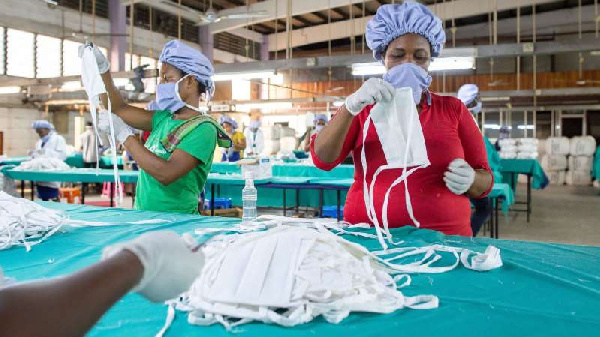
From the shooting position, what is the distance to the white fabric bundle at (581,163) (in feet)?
47.2

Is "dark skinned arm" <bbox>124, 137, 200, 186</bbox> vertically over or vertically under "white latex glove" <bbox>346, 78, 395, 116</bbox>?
under

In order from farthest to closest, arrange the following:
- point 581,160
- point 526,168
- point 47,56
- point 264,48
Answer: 1. point 264,48
2. point 581,160
3. point 47,56
4. point 526,168

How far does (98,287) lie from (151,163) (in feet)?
4.92

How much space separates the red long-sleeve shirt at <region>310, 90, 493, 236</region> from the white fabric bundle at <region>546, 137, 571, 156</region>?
14550 millimetres

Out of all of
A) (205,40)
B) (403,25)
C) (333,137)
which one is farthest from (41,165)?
(205,40)

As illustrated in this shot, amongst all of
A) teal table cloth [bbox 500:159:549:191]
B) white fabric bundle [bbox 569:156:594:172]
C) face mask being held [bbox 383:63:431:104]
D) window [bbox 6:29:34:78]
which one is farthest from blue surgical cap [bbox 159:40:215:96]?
white fabric bundle [bbox 569:156:594:172]

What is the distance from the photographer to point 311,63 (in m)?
6.71

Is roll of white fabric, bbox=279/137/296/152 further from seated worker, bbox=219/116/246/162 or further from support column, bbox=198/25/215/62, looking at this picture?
seated worker, bbox=219/116/246/162

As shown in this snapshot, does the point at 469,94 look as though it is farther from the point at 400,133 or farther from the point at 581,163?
the point at 581,163

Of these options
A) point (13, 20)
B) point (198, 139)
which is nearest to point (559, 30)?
point (13, 20)

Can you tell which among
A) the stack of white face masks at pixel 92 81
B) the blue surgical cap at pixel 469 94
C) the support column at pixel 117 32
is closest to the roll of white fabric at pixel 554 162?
the blue surgical cap at pixel 469 94

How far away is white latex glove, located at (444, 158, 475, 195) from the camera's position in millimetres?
1530

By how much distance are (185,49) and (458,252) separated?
1496 millimetres

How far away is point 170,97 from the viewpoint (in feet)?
7.13
